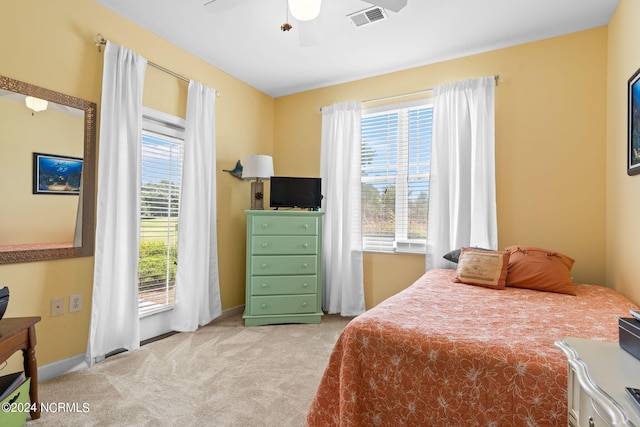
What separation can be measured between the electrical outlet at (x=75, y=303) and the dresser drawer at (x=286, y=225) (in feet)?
4.79

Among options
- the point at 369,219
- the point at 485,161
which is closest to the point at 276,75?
the point at 369,219

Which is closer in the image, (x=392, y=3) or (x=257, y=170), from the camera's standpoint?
(x=392, y=3)

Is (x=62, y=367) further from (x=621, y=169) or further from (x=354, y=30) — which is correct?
(x=621, y=169)

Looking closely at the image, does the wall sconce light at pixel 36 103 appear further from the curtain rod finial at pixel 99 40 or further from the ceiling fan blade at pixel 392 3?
the ceiling fan blade at pixel 392 3

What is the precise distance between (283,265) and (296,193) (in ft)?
2.56

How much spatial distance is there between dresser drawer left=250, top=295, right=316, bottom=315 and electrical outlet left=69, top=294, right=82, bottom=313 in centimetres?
138

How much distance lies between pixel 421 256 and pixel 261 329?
1.73 m

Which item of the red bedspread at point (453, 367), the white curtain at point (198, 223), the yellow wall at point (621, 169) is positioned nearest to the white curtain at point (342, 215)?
the white curtain at point (198, 223)

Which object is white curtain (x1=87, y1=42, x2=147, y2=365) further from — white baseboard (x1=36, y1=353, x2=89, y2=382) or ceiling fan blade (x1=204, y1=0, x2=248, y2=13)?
ceiling fan blade (x1=204, y1=0, x2=248, y2=13)

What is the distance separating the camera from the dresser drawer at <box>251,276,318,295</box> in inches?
125

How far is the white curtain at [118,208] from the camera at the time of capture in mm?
2316

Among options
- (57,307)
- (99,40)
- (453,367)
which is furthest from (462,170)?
(57,307)

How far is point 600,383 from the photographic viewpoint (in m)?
0.77

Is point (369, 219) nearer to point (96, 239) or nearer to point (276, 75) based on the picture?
point (276, 75)
